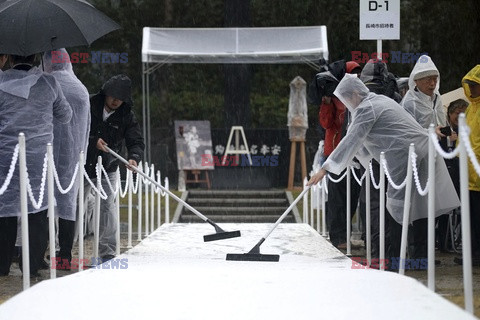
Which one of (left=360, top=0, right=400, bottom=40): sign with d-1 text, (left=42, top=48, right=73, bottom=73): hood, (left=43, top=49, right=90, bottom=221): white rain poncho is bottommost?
(left=43, top=49, right=90, bottom=221): white rain poncho

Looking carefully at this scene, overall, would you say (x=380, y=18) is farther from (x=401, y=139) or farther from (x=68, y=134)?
(x=68, y=134)

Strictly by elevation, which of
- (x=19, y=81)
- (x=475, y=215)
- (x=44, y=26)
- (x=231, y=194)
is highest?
(x=44, y=26)

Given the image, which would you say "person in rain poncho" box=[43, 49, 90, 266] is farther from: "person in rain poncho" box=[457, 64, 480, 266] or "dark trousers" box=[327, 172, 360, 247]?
"person in rain poncho" box=[457, 64, 480, 266]

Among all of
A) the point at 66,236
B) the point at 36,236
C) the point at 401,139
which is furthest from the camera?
the point at 66,236

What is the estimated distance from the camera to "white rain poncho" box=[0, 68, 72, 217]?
7.46 meters


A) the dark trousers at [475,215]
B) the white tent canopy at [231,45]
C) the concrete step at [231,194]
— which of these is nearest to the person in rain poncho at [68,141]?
the dark trousers at [475,215]

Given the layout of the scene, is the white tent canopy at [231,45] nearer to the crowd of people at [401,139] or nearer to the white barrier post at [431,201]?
the crowd of people at [401,139]

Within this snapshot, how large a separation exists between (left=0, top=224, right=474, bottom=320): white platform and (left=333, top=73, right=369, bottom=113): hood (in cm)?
172

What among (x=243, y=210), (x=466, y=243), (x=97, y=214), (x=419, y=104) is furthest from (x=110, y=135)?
(x=243, y=210)

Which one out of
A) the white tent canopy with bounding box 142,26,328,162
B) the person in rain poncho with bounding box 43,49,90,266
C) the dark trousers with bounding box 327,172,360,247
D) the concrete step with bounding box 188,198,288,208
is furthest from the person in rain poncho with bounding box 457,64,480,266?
the concrete step with bounding box 188,198,288,208

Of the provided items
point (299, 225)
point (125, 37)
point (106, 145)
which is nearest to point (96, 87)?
point (125, 37)

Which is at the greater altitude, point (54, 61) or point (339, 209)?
point (54, 61)

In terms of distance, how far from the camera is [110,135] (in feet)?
30.6

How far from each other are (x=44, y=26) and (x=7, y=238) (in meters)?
1.65
